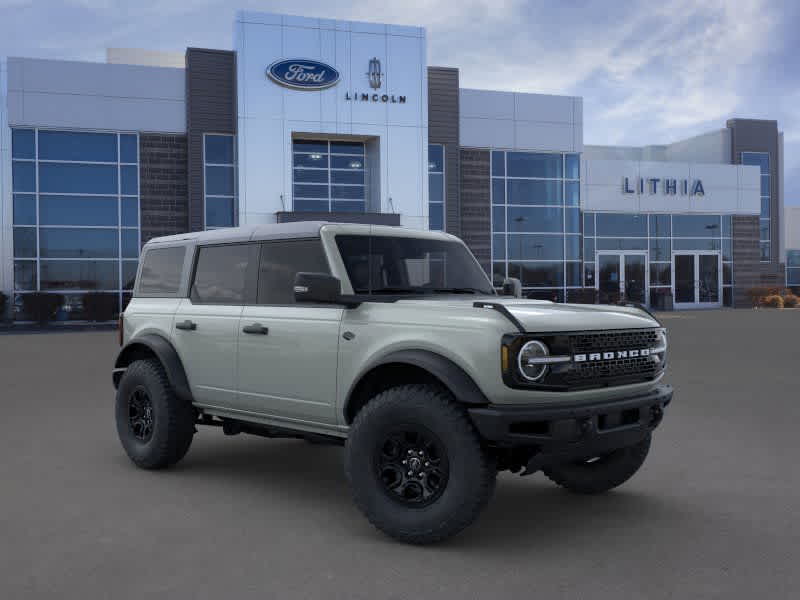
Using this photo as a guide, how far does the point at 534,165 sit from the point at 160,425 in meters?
30.2

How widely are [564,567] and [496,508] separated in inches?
47.7

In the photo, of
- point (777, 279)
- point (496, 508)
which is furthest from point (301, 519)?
point (777, 279)

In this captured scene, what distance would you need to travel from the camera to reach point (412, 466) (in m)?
4.82

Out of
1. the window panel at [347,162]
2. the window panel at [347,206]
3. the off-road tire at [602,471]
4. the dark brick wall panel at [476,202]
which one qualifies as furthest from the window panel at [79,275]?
the off-road tire at [602,471]

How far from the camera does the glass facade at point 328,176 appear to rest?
3022 cm

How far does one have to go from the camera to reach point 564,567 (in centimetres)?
436

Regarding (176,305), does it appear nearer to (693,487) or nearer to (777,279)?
(693,487)

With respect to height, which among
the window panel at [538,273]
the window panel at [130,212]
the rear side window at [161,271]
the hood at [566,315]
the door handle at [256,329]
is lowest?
the door handle at [256,329]

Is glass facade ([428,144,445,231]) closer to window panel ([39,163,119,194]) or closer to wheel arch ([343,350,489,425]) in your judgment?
window panel ([39,163,119,194])

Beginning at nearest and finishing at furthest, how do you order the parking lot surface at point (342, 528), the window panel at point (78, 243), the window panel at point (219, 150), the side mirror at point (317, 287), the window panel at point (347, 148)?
1. the parking lot surface at point (342, 528)
2. the side mirror at point (317, 287)
3. the window panel at point (78, 243)
4. the window panel at point (219, 150)
5. the window panel at point (347, 148)

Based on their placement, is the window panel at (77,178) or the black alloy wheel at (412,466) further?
the window panel at (77,178)

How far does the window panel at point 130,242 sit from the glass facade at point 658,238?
20726 mm

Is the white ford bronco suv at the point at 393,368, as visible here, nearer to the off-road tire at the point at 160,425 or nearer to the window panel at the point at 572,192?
the off-road tire at the point at 160,425

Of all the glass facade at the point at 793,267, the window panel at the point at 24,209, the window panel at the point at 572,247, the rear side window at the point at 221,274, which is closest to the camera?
the rear side window at the point at 221,274
